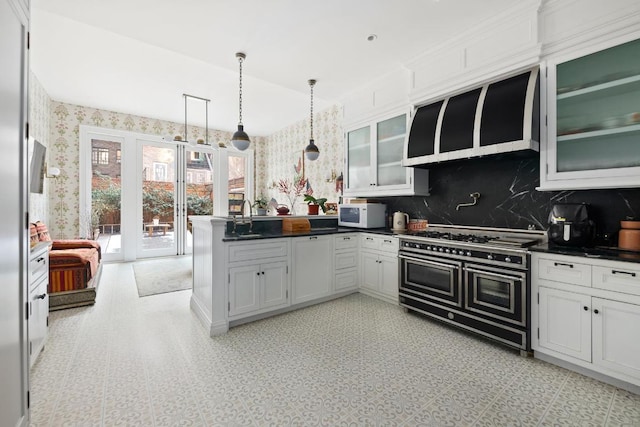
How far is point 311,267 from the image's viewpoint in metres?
3.47

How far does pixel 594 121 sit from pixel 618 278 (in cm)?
123

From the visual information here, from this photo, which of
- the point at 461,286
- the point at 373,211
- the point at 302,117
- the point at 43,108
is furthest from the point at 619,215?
the point at 43,108

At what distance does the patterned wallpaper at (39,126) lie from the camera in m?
4.35

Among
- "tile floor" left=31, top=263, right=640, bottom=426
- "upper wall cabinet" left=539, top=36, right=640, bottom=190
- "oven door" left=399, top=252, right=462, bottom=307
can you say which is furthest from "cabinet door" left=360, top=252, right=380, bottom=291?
"upper wall cabinet" left=539, top=36, right=640, bottom=190

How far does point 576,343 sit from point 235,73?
4.91 metres

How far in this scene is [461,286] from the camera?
2.74 meters

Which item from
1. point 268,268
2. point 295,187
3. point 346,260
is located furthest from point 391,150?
point 295,187

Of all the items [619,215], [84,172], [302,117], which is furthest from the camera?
[302,117]

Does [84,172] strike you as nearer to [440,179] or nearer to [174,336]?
[174,336]

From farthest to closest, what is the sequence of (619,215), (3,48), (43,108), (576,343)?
1. (43,108)
2. (619,215)
3. (576,343)
4. (3,48)

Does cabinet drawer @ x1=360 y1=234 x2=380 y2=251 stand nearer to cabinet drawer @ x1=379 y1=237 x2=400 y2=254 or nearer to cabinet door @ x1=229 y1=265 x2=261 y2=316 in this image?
cabinet drawer @ x1=379 y1=237 x2=400 y2=254

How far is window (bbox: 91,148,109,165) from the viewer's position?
19.4 ft

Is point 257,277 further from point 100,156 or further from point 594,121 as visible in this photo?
point 100,156

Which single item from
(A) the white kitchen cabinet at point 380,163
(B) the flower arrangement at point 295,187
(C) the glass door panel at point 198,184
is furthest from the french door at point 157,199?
(A) the white kitchen cabinet at point 380,163
